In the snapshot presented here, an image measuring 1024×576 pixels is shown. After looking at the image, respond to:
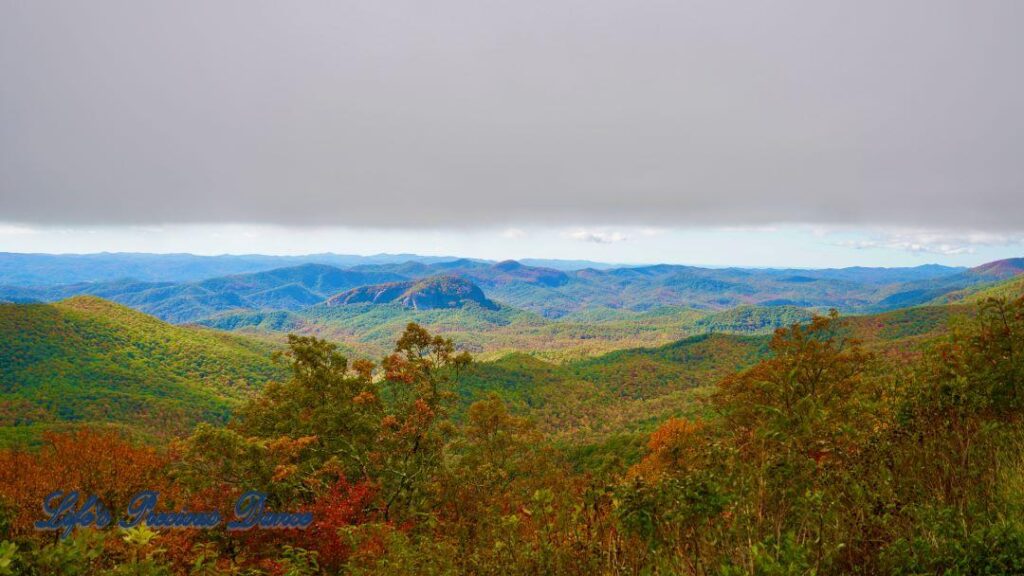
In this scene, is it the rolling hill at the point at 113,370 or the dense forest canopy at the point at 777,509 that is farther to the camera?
the rolling hill at the point at 113,370

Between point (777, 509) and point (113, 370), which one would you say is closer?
point (777, 509)

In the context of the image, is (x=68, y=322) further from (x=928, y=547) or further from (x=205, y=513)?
(x=928, y=547)

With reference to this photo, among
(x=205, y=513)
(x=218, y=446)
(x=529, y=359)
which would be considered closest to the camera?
(x=205, y=513)

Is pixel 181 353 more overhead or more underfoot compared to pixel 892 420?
more underfoot

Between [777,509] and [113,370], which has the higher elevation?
[777,509]

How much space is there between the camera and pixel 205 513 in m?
13.4

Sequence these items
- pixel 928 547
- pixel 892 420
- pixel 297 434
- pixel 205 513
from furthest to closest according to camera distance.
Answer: pixel 297 434, pixel 205 513, pixel 892 420, pixel 928 547

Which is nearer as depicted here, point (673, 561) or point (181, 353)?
point (673, 561)

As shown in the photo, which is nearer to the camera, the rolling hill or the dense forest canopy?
the dense forest canopy

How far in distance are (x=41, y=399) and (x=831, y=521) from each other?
144m

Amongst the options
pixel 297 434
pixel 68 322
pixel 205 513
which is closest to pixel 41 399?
pixel 68 322

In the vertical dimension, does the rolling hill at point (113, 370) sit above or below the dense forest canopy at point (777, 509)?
below

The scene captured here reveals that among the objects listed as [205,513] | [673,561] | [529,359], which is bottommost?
[529,359]

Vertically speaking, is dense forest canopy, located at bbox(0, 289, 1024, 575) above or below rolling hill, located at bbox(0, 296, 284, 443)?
above
